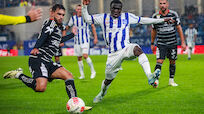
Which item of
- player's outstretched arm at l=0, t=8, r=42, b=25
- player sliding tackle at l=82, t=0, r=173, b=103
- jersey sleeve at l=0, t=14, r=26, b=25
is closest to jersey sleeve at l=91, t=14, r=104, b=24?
player sliding tackle at l=82, t=0, r=173, b=103

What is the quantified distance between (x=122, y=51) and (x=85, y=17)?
889mm

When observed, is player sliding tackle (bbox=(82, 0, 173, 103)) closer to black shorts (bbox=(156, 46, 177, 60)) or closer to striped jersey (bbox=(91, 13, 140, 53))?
striped jersey (bbox=(91, 13, 140, 53))

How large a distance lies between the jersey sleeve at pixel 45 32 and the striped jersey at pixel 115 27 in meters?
0.75

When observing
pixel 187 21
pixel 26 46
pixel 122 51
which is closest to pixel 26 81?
pixel 122 51

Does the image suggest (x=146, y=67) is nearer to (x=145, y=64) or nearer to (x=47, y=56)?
(x=145, y=64)

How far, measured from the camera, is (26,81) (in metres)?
5.75

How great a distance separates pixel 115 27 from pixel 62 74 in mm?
1260

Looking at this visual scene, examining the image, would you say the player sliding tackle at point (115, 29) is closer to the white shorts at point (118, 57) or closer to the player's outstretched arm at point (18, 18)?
the white shorts at point (118, 57)

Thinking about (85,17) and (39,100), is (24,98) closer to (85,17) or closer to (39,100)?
(39,100)

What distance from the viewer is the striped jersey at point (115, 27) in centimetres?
571

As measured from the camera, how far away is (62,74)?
5.44m

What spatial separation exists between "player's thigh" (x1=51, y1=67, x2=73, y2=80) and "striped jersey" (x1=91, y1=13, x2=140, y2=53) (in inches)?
34.3

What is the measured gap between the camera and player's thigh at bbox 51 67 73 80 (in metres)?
5.41

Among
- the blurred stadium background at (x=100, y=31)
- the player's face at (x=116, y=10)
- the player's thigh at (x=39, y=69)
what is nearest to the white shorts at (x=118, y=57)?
the player's face at (x=116, y=10)
